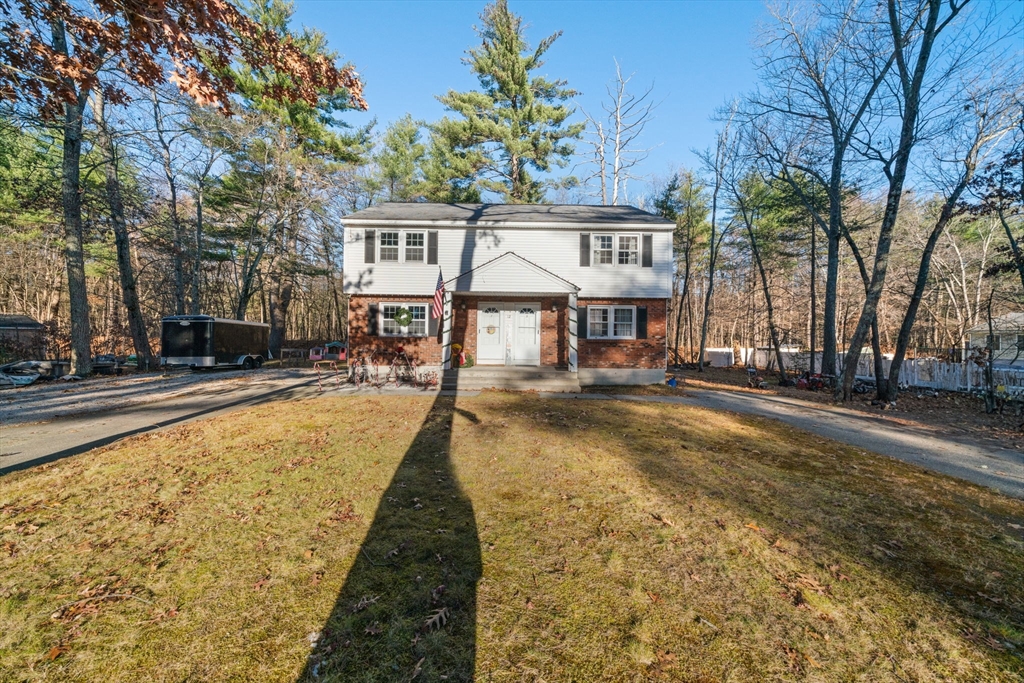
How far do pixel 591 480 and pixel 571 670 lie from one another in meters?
2.87

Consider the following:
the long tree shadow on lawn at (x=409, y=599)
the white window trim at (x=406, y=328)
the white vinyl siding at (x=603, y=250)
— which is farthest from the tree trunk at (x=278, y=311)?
the long tree shadow on lawn at (x=409, y=599)

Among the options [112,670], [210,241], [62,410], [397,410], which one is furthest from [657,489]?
[210,241]

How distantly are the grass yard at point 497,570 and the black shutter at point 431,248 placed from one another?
9.81m

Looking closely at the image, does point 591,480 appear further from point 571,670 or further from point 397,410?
point 397,410

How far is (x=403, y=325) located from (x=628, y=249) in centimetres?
890

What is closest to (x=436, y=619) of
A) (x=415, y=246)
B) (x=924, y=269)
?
(x=415, y=246)

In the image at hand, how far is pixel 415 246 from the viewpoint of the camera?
14500 mm

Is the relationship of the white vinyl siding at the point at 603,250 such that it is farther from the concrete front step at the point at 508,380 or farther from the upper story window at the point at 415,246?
the upper story window at the point at 415,246

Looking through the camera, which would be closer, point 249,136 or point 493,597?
point 493,597

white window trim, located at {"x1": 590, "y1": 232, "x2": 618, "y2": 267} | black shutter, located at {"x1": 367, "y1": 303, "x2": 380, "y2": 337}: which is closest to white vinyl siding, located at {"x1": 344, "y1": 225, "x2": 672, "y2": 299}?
white window trim, located at {"x1": 590, "y1": 232, "x2": 618, "y2": 267}

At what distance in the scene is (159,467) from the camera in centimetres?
507

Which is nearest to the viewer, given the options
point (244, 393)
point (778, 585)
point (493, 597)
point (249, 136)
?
point (493, 597)

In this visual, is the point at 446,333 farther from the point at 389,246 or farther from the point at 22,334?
the point at 22,334

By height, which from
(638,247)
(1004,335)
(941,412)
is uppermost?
(638,247)
